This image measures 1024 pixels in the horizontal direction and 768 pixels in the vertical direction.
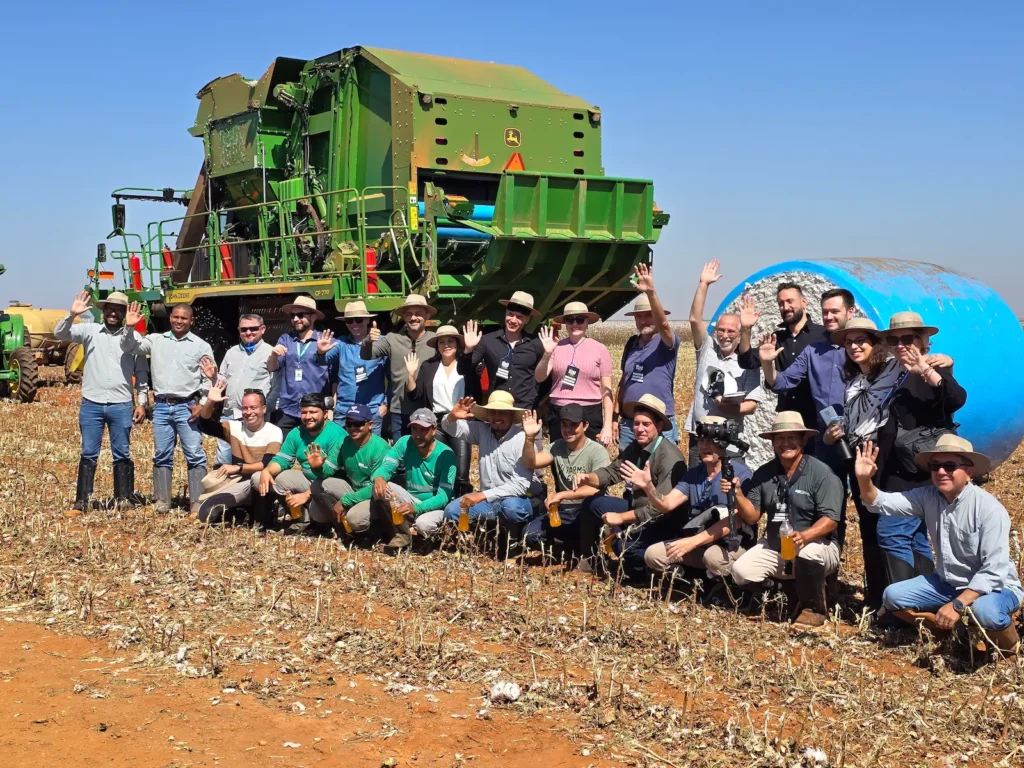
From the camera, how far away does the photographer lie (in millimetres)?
7562

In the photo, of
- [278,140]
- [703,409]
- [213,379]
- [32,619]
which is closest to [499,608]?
[703,409]

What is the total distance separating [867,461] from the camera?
6.66 m

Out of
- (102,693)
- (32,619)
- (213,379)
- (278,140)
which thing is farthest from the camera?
(278,140)

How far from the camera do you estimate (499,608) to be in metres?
7.33

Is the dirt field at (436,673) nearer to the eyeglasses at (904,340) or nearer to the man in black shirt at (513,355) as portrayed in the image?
the man in black shirt at (513,355)

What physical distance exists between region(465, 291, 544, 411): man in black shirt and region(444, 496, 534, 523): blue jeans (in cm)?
88

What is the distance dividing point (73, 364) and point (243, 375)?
46.1 feet

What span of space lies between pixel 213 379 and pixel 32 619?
141 inches

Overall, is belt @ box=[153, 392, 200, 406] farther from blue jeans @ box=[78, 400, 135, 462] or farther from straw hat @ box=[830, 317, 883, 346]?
straw hat @ box=[830, 317, 883, 346]

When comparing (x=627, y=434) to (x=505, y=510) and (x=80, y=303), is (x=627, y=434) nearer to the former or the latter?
(x=505, y=510)

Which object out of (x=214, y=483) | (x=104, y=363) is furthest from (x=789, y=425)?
(x=104, y=363)

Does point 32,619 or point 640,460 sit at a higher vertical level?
point 640,460

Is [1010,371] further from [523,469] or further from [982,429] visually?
[523,469]

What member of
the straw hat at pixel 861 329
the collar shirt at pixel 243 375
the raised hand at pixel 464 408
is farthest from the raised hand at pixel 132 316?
the straw hat at pixel 861 329
